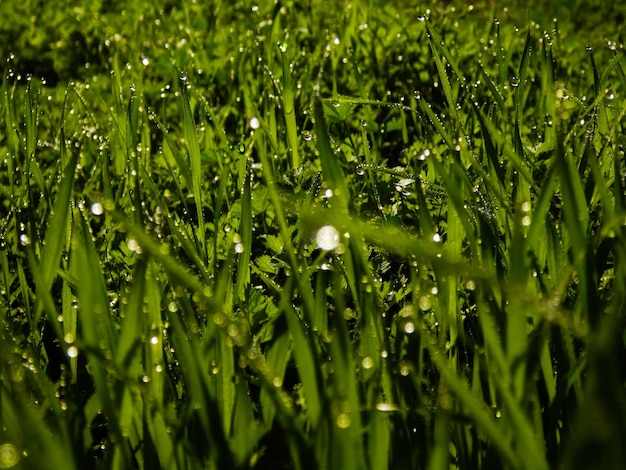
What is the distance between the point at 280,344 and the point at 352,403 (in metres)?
0.22

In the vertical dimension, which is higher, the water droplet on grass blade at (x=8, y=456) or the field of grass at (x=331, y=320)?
the field of grass at (x=331, y=320)

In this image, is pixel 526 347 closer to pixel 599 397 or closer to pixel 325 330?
pixel 599 397

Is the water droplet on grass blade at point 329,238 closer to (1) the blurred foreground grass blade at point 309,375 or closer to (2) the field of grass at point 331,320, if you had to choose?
(2) the field of grass at point 331,320

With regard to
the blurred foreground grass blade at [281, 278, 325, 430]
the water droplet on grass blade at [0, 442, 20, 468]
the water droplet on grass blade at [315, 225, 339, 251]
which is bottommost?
the water droplet on grass blade at [0, 442, 20, 468]

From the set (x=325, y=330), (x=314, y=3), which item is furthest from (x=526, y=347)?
(x=314, y=3)

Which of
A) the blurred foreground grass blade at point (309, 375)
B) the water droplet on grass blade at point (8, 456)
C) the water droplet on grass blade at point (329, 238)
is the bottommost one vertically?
the water droplet on grass blade at point (8, 456)

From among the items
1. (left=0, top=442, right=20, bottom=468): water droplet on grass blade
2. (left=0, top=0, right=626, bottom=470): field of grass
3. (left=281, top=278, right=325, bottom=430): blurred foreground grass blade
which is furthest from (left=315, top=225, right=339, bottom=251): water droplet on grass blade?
(left=0, top=442, right=20, bottom=468): water droplet on grass blade

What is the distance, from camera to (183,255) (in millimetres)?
1770

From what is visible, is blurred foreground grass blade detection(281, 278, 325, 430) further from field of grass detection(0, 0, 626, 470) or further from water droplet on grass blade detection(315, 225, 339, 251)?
water droplet on grass blade detection(315, 225, 339, 251)

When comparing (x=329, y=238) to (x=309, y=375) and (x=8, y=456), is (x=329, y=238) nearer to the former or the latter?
(x=309, y=375)

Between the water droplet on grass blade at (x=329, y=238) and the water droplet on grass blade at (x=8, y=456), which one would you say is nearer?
the water droplet on grass blade at (x=8, y=456)

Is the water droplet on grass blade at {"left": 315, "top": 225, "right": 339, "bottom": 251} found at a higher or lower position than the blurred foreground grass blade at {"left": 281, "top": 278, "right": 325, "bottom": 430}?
higher

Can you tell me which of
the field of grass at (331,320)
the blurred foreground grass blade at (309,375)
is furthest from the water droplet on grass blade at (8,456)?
the blurred foreground grass blade at (309,375)

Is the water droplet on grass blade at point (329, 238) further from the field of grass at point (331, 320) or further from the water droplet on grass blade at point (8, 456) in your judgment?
the water droplet on grass blade at point (8, 456)
